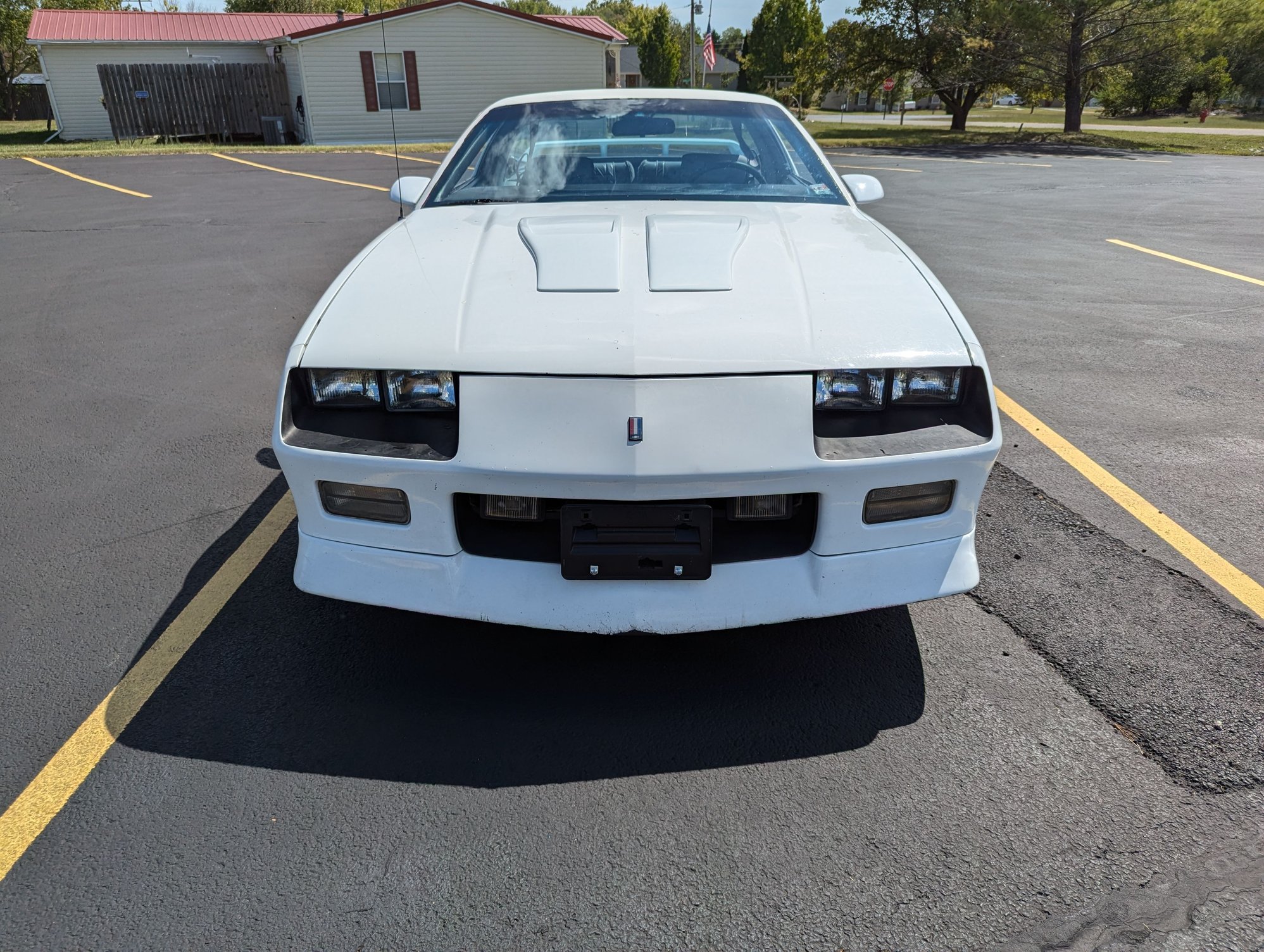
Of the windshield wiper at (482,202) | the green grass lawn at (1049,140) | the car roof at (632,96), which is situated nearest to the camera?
the windshield wiper at (482,202)

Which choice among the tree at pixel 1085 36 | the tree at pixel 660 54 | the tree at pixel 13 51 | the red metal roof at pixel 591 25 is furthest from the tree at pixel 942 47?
the tree at pixel 13 51

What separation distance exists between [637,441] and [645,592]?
1.38 ft

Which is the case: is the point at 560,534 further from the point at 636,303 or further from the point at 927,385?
the point at 927,385

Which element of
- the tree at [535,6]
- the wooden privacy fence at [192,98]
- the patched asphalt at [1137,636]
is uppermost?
the tree at [535,6]

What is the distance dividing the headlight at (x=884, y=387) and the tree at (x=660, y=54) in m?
63.6

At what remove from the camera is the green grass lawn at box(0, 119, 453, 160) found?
65.8ft

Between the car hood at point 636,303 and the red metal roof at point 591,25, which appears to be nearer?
the car hood at point 636,303

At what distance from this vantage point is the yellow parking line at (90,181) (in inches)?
522

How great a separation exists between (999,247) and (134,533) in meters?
8.46

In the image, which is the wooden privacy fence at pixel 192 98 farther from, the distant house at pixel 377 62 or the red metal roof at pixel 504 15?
the red metal roof at pixel 504 15

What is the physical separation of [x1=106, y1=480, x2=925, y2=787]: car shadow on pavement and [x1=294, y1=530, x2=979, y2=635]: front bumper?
0.32 meters

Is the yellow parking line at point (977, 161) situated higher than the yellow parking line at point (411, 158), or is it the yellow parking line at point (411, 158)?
the yellow parking line at point (411, 158)

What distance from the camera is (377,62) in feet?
81.5

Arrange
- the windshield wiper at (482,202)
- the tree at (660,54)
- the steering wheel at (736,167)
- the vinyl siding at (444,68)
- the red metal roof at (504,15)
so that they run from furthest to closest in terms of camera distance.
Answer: the tree at (660,54), the vinyl siding at (444,68), the red metal roof at (504,15), the steering wheel at (736,167), the windshield wiper at (482,202)
